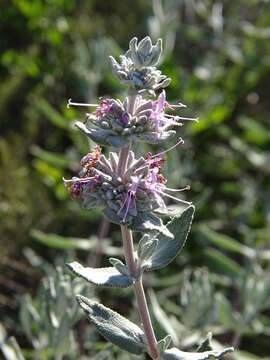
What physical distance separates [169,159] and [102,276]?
1730mm

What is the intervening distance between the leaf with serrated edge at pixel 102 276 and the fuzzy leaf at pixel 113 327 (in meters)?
0.10

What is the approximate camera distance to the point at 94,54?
3.92 metres

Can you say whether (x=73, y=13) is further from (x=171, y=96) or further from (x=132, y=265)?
(x=132, y=265)

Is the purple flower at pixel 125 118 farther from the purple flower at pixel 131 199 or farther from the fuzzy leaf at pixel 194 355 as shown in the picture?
the fuzzy leaf at pixel 194 355

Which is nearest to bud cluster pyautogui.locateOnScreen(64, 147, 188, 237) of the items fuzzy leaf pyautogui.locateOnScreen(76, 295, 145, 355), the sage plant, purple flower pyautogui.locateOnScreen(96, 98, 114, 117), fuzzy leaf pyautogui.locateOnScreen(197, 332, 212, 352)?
the sage plant

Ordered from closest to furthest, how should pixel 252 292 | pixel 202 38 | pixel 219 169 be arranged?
pixel 252 292 → pixel 219 169 → pixel 202 38

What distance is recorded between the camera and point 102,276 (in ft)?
5.63

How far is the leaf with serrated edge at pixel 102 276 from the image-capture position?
1.61m

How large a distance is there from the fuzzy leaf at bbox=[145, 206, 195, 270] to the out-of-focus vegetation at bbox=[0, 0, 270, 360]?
69 cm

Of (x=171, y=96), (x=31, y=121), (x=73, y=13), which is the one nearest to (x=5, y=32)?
(x=73, y=13)

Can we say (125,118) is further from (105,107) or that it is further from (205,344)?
(205,344)

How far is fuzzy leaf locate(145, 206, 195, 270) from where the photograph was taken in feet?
5.97

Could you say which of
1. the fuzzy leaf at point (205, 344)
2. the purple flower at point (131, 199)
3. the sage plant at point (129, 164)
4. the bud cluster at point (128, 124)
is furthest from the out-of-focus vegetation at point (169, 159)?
the bud cluster at point (128, 124)

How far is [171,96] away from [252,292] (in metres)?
1.89
